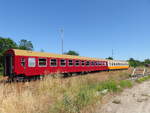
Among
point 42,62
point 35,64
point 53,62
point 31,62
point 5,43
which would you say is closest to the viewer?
point 31,62

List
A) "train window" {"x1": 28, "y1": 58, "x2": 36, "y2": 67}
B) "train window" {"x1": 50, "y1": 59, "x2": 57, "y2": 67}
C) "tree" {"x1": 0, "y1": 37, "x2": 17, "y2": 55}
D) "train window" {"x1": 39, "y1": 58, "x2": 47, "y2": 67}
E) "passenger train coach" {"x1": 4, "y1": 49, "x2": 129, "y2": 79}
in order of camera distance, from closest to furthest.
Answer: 1. "passenger train coach" {"x1": 4, "y1": 49, "x2": 129, "y2": 79}
2. "train window" {"x1": 28, "y1": 58, "x2": 36, "y2": 67}
3. "train window" {"x1": 39, "y1": 58, "x2": 47, "y2": 67}
4. "train window" {"x1": 50, "y1": 59, "x2": 57, "y2": 67}
5. "tree" {"x1": 0, "y1": 37, "x2": 17, "y2": 55}

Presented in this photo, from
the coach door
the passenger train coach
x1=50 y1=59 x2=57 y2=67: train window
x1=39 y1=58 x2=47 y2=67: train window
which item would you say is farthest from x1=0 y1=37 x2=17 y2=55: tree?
x1=39 y1=58 x2=47 y2=67: train window

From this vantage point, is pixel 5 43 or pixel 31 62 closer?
pixel 31 62

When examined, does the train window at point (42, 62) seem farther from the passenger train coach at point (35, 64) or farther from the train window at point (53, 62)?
the train window at point (53, 62)

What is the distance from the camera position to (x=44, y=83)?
6426mm

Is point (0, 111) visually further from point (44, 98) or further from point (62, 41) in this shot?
point (62, 41)

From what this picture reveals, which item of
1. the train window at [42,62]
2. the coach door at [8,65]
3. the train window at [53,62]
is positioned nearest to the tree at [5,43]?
the coach door at [8,65]

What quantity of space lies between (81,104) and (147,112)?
6.16 ft

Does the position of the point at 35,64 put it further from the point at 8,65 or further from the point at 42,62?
the point at 8,65

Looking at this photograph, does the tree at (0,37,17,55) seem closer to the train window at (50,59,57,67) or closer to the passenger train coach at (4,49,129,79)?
the passenger train coach at (4,49,129,79)

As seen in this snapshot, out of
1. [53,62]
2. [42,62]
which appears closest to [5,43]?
[53,62]

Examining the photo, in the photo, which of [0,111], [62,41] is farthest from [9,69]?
[62,41]

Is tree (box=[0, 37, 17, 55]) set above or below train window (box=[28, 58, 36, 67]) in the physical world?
above

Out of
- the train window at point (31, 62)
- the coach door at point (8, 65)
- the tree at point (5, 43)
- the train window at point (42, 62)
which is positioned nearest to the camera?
the train window at point (31, 62)
